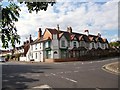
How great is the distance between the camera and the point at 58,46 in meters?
63.2

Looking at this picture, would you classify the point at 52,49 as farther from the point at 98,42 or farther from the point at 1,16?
the point at 1,16

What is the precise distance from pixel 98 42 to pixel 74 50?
1629 cm

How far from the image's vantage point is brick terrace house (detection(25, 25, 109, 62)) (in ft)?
207

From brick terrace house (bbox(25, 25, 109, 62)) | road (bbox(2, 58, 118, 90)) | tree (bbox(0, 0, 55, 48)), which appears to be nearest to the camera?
tree (bbox(0, 0, 55, 48))

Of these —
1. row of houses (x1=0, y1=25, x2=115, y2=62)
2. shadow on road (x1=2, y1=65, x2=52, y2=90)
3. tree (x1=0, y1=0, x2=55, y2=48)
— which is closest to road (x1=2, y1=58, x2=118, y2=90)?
shadow on road (x1=2, y1=65, x2=52, y2=90)

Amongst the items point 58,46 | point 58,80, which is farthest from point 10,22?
point 58,46

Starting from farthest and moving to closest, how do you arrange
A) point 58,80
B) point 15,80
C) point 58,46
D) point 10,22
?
point 58,46, point 15,80, point 58,80, point 10,22

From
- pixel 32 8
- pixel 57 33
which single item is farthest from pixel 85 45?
pixel 32 8

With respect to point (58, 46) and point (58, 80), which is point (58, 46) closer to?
point (58, 46)

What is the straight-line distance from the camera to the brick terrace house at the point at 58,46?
63.1 m

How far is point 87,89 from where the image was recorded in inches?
606

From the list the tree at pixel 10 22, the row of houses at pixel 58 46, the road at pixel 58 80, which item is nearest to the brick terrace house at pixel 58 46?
the row of houses at pixel 58 46

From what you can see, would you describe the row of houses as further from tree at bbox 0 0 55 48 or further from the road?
tree at bbox 0 0 55 48

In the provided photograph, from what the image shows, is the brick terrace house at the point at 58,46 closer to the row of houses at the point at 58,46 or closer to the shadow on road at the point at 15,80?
the row of houses at the point at 58,46
